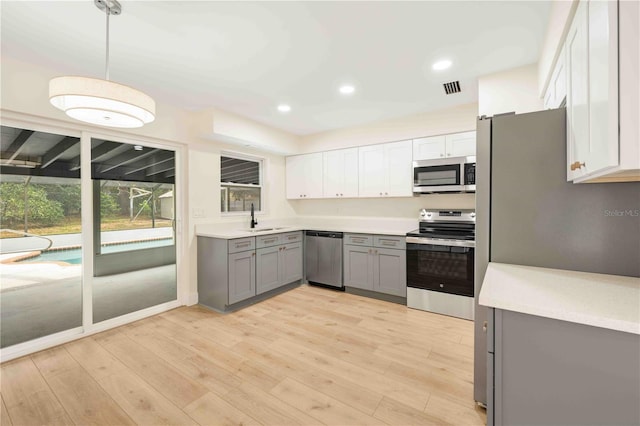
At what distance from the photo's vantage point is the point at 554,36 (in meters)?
1.78

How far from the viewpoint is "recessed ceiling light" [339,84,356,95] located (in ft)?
9.91

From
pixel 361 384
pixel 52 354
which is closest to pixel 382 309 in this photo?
pixel 361 384

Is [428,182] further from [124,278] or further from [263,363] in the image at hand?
[124,278]

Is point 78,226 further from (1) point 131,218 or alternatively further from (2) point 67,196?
(1) point 131,218

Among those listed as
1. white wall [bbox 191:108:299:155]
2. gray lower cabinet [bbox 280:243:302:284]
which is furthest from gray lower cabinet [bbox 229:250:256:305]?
white wall [bbox 191:108:299:155]

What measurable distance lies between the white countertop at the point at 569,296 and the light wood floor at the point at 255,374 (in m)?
1.01

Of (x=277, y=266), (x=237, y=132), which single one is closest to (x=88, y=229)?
(x=237, y=132)

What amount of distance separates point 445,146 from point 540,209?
7.30 ft

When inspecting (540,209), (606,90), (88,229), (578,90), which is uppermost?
(578,90)

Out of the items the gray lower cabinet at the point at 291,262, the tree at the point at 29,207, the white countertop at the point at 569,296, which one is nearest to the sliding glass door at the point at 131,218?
the tree at the point at 29,207

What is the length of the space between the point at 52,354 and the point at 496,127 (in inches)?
160

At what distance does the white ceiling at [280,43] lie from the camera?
5.97 feet

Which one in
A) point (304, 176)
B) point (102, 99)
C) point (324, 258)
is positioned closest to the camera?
point (102, 99)

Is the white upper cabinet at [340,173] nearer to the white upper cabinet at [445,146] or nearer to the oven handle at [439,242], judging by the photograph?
the white upper cabinet at [445,146]
